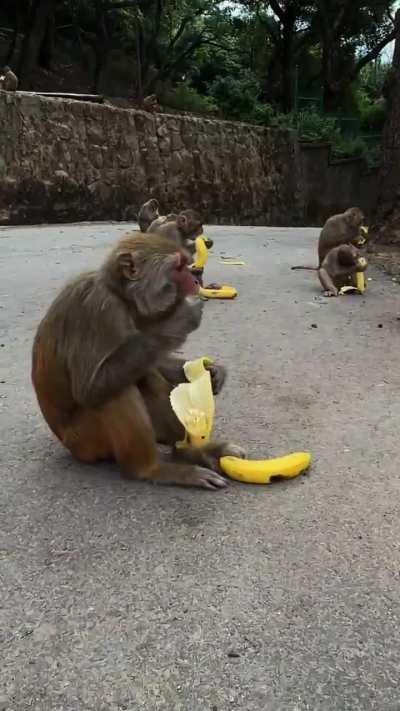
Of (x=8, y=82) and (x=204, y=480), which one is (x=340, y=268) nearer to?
(x=204, y=480)

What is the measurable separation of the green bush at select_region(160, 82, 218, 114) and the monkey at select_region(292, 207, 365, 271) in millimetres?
17371

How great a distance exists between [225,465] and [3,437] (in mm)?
1126

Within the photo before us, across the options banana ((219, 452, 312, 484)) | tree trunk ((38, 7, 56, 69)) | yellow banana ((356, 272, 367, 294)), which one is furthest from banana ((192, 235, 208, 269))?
tree trunk ((38, 7, 56, 69))

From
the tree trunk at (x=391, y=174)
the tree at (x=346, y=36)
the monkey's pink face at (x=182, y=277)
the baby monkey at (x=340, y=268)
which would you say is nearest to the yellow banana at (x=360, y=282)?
the baby monkey at (x=340, y=268)

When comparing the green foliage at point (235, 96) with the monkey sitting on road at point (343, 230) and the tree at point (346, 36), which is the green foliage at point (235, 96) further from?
the monkey sitting on road at point (343, 230)

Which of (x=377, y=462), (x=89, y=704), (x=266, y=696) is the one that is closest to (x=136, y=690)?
(x=89, y=704)

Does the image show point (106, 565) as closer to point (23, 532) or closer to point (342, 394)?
point (23, 532)

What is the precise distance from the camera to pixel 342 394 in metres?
3.83

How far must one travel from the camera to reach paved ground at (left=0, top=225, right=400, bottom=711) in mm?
1690

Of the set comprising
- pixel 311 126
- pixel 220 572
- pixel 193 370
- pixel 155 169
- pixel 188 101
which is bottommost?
pixel 220 572

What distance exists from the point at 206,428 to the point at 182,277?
2.32 feet

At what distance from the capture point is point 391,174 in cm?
922

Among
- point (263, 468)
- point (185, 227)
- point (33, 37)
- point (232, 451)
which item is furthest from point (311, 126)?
point (263, 468)

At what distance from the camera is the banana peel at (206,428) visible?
2.71 meters
